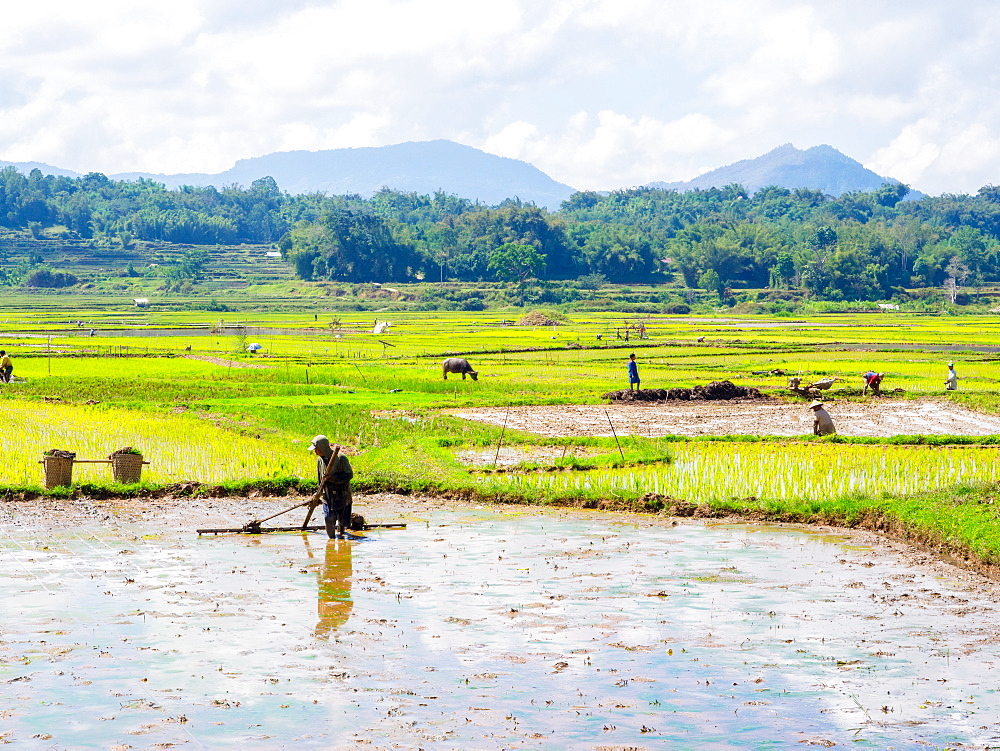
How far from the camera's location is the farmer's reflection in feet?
30.5

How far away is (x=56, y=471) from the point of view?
604 inches

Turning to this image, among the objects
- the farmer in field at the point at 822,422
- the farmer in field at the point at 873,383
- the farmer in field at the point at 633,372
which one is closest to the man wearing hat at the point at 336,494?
the farmer in field at the point at 822,422

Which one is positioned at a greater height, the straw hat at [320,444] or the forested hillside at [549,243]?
the forested hillside at [549,243]

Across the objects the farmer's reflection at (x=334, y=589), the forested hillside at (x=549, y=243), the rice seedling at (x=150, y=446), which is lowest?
the farmer's reflection at (x=334, y=589)

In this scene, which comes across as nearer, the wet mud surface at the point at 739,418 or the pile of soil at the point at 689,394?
the wet mud surface at the point at 739,418

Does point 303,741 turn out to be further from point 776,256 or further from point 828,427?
point 776,256

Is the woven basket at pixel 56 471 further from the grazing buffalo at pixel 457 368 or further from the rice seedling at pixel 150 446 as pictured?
the grazing buffalo at pixel 457 368

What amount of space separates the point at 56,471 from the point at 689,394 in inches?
644

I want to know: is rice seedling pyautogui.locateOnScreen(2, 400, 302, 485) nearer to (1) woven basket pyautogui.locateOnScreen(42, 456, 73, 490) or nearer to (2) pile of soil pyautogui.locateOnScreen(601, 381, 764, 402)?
(1) woven basket pyautogui.locateOnScreen(42, 456, 73, 490)

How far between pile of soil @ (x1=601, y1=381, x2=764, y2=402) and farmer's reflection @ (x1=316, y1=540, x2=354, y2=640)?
50.7 ft

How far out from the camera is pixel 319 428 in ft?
70.2

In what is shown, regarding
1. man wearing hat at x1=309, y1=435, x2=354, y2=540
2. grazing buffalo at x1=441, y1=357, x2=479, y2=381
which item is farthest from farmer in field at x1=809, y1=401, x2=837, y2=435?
grazing buffalo at x1=441, y1=357, x2=479, y2=381

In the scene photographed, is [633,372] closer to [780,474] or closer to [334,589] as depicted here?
[780,474]

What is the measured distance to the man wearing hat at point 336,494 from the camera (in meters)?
12.5
